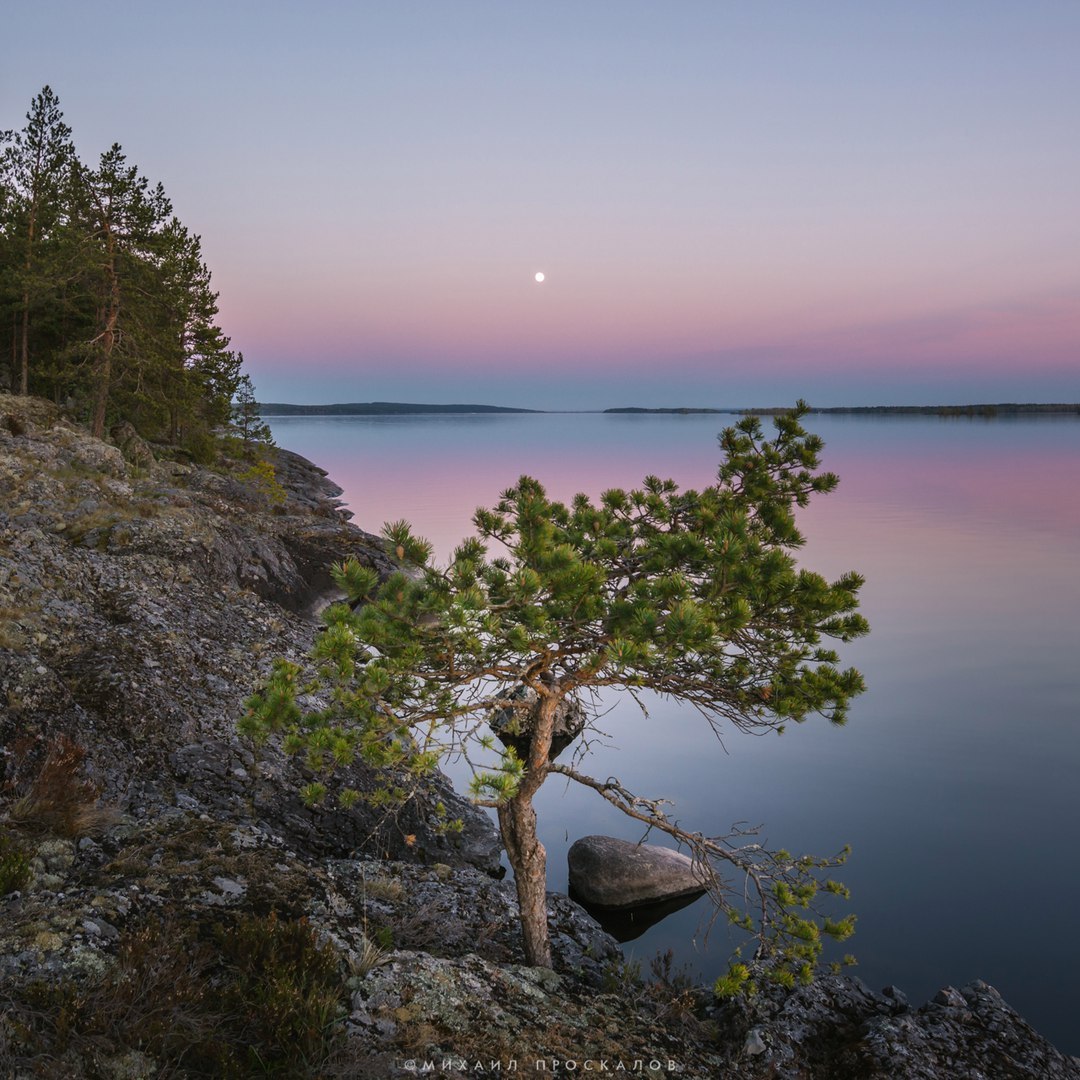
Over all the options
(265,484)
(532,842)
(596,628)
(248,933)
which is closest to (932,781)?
(532,842)

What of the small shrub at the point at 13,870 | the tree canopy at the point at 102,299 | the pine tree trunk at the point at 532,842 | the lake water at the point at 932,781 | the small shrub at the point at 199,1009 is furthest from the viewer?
the tree canopy at the point at 102,299

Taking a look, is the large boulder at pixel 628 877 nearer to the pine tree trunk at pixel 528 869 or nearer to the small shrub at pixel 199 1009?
the pine tree trunk at pixel 528 869

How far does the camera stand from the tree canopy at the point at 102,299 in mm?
28500

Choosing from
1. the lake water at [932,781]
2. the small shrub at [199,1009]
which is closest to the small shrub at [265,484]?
the lake water at [932,781]

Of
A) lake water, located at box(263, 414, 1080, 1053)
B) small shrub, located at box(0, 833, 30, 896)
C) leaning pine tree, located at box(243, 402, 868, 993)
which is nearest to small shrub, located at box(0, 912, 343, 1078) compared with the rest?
small shrub, located at box(0, 833, 30, 896)

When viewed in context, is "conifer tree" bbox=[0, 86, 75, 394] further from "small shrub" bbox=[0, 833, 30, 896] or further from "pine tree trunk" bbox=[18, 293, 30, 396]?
"small shrub" bbox=[0, 833, 30, 896]

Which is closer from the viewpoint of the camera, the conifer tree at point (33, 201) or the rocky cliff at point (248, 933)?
the rocky cliff at point (248, 933)

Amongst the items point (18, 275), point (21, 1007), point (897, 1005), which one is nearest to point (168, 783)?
point (21, 1007)

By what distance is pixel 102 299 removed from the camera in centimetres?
2927

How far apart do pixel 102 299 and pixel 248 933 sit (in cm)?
3079

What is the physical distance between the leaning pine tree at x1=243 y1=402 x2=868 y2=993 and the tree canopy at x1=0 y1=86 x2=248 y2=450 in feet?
93.5

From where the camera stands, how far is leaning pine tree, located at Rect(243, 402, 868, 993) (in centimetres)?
566

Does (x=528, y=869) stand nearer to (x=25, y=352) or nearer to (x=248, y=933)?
(x=248, y=933)

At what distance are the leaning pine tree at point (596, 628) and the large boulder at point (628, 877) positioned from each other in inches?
154
